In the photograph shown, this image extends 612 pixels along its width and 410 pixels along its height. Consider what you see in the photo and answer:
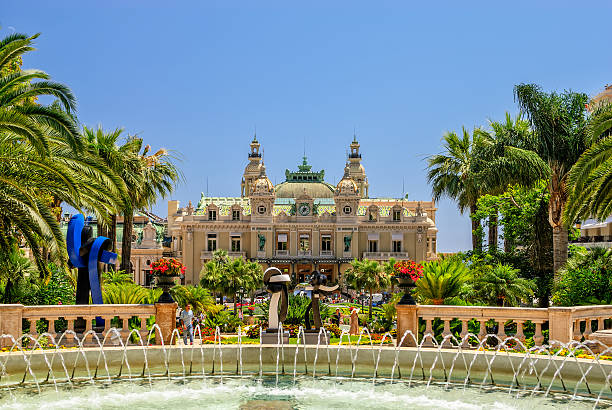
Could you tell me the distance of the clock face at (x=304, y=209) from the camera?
327 ft

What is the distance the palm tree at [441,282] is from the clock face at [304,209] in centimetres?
7746

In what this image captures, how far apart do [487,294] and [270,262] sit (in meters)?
74.0

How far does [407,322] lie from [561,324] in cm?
342

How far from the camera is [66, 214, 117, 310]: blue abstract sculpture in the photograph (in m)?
19.3

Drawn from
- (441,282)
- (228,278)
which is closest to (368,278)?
(228,278)

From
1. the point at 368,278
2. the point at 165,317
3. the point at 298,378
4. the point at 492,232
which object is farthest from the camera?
the point at 368,278

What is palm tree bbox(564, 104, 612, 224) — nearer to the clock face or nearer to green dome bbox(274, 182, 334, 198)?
the clock face

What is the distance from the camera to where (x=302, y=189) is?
Answer: 12106 cm

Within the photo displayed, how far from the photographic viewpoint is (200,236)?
323ft

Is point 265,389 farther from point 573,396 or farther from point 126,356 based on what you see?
point 573,396

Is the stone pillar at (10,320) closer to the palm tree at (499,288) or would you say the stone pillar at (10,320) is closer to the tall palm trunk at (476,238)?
the palm tree at (499,288)

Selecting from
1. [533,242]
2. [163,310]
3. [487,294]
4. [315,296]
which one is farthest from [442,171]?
[163,310]

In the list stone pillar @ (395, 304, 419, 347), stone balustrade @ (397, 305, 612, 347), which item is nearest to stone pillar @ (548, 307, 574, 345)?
stone balustrade @ (397, 305, 612, 347)

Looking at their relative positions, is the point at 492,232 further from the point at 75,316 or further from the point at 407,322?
the point at 75,316
